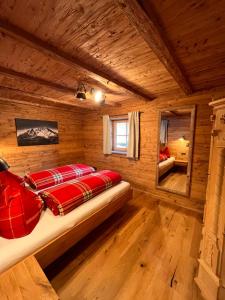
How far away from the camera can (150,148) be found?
312 cm

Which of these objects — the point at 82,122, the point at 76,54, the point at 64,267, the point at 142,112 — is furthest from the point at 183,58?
the point at 82,122

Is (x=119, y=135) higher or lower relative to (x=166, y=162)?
higher

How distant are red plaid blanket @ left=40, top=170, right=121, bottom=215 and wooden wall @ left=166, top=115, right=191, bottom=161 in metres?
3.24

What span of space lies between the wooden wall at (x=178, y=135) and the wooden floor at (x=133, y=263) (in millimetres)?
2550

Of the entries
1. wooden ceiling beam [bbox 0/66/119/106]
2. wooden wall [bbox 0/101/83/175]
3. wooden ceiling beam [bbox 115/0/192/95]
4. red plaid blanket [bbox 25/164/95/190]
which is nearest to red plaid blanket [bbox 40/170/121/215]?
red plaid blanket [bbox 25/164/95/190]

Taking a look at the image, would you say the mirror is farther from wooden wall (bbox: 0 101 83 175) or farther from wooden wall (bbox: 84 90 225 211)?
wooden wall (bbox: 0 101 83 175)

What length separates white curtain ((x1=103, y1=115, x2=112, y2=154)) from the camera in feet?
12.6

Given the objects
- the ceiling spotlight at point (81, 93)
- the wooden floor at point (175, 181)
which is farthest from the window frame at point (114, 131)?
the ceiling spotlight at point (81, 93)

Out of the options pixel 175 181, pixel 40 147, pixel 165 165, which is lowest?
pixel 175 181

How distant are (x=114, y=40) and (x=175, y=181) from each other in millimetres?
3419

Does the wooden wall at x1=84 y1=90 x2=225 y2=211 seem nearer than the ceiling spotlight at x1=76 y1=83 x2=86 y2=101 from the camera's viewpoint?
No

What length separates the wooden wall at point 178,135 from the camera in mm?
4276

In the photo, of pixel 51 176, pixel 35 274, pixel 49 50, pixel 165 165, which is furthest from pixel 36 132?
pixel 165 165

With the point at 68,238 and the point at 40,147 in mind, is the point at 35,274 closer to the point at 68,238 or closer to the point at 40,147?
the point at 68,238
